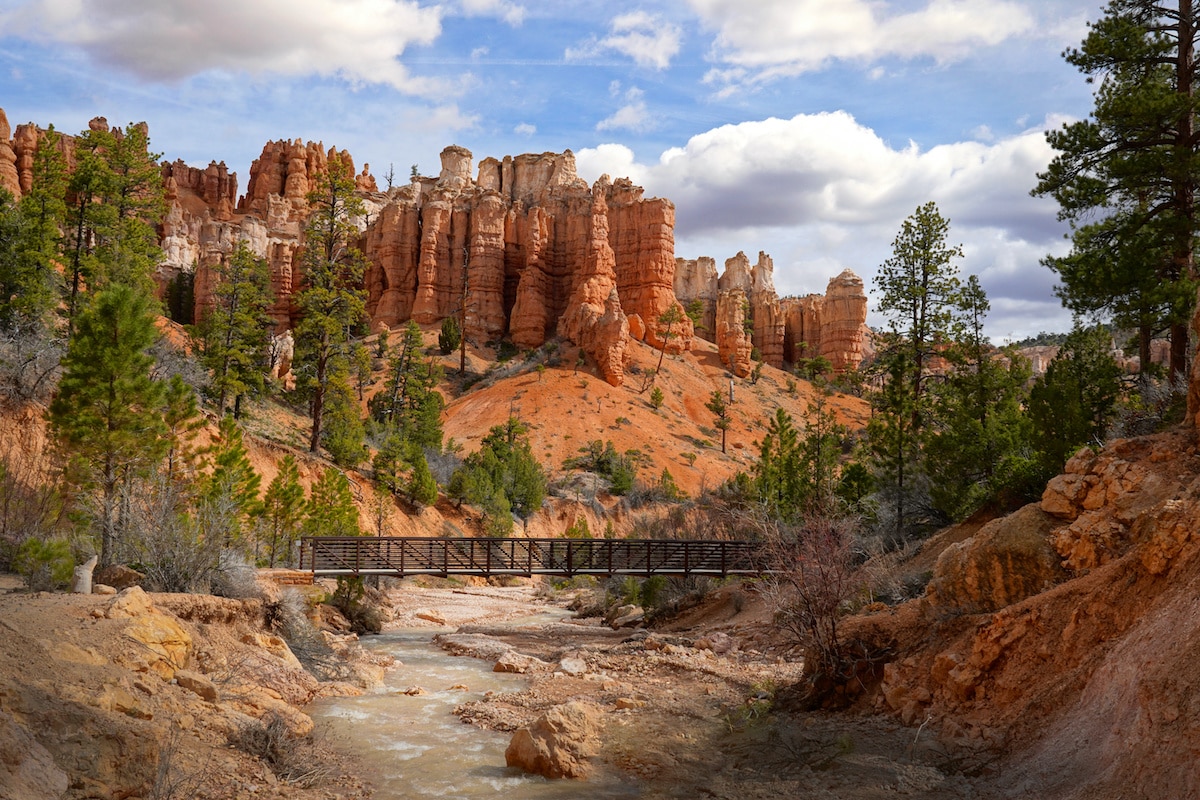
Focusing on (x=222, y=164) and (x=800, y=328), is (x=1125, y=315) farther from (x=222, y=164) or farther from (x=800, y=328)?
(x=222, y=164)

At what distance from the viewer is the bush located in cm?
1353

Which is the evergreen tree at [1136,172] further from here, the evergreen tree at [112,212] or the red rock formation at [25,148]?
the red rock formation at [25,148]

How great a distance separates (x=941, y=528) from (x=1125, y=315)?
24.4 feet

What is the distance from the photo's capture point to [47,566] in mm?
14172

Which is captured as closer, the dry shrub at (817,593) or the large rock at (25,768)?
the large rock at (25,768)

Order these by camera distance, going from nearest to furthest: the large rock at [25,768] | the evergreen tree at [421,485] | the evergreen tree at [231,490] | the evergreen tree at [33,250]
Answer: the large rock at [25,768] < the evergreen tree at [231,490] < the evergreen tree at [33,250] < the evergreen tree at [421,485]

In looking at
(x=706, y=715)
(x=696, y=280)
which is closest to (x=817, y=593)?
(x=706, y=715)

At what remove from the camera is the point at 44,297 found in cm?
3203

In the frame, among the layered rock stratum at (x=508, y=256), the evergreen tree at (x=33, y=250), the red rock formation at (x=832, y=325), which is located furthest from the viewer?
the red rock formation at (x=832, y=325)

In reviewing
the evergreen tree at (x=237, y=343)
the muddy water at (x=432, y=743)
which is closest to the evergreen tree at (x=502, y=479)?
the evergreen tree at (x=237, y=343)

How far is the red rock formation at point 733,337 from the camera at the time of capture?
82.4 m

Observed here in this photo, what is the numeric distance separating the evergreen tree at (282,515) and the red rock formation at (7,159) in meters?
57.7

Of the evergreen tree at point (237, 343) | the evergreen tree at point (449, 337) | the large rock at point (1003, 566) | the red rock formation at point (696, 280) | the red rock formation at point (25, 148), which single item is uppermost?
the red rock formation at point (25, 148)

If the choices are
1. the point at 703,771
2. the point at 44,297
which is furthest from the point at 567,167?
the point at 703,771
